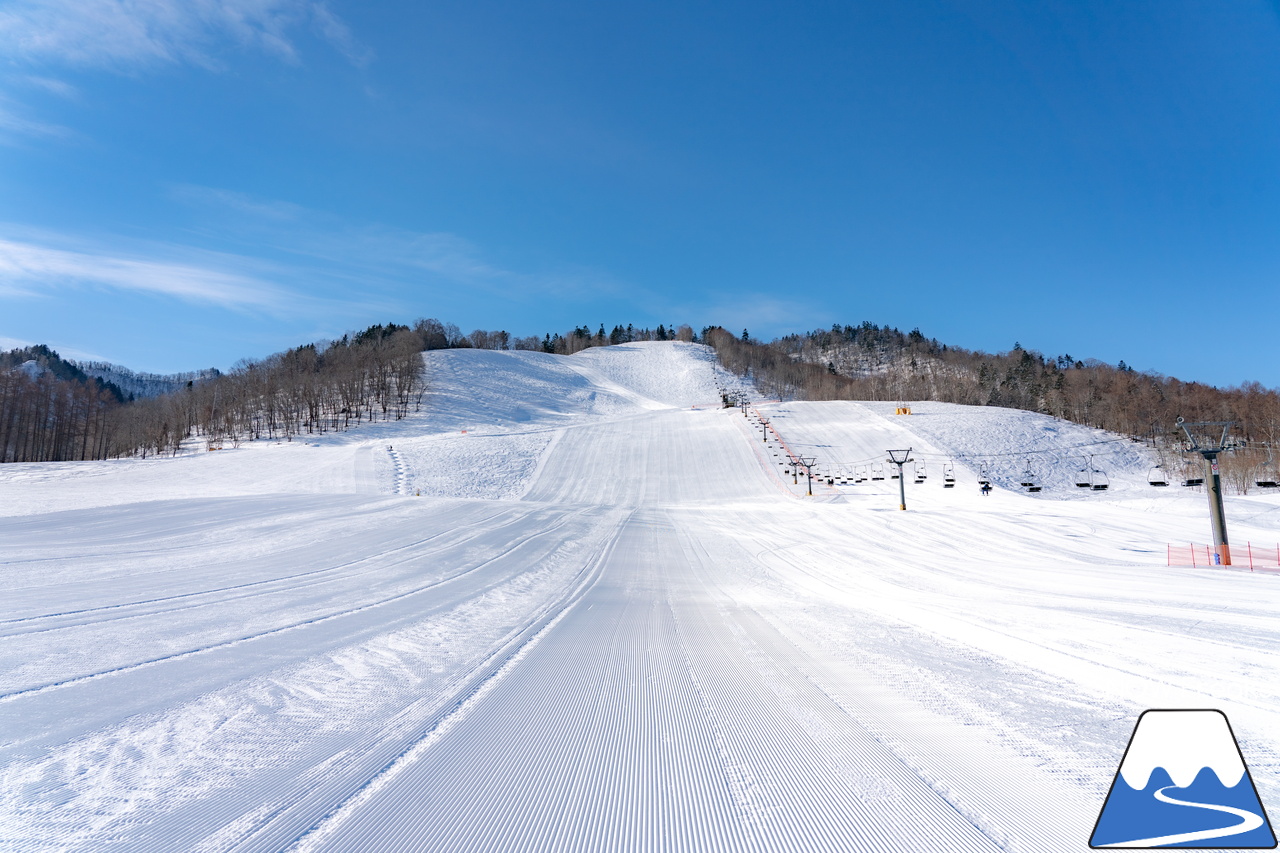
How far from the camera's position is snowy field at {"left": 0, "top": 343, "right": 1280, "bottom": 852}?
2865mm

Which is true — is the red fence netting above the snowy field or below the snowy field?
below

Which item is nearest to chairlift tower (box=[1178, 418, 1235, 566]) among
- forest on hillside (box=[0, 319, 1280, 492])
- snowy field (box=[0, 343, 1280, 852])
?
snowy field (box=[0, 343, 1280, 852])

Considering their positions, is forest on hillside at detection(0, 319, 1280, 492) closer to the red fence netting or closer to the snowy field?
the red fence netting

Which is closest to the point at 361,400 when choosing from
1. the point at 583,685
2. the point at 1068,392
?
the point at 583,685

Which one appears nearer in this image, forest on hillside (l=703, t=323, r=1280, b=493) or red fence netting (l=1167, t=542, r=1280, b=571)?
red fence netting (l=1167, t=542, r=1280, b=571)

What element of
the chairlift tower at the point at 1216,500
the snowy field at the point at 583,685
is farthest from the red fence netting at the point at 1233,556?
the snowy field at the point at 583,685

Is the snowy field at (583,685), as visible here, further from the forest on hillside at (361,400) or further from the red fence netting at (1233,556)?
the forest on hillside at (361,400)

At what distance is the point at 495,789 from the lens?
3123 mm

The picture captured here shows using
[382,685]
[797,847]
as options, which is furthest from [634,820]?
[382,685]

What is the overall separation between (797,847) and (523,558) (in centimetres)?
1200

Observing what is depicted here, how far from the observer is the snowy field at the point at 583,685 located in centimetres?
287

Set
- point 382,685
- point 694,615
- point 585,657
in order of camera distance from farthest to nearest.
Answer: point 694,615 < point 585,657 < point 382,685

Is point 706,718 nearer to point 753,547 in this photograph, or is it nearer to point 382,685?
point 382,685

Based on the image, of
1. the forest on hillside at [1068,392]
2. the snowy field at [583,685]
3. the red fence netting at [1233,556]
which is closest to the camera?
the snowy field at [583,685]
